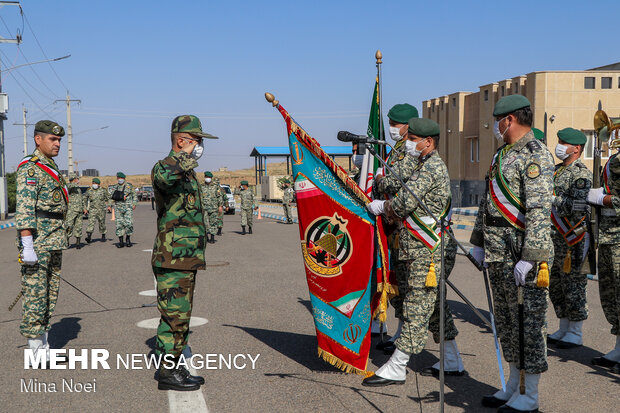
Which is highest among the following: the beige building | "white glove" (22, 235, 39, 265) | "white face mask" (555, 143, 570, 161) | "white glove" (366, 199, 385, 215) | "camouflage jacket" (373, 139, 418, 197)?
the beige building

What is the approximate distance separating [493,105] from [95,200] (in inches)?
1057

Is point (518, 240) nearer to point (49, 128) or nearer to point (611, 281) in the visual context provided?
point (611, 281)

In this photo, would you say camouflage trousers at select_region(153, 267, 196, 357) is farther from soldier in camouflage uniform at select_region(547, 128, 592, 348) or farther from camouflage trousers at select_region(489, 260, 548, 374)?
soldier in camouflage uniform at select_region(547, 128, 592, 348)

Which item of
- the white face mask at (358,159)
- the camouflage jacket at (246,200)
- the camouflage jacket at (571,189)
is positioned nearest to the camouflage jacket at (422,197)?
the white face mask at (358,159)

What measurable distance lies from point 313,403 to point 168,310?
1372 mm

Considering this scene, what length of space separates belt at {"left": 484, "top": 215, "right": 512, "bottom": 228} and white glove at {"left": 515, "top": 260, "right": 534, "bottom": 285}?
316 mm

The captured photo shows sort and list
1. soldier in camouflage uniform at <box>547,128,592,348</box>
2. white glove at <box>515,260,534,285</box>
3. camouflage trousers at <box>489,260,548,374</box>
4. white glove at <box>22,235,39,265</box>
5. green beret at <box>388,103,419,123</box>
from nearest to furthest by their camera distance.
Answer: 1. white glove at <box>515,260,534,285</box>
2. camouflage trousers at <box>489,260,548,374</box>
3. white glove at <box>22,235,39,265</box>
4. green beret at <box>388,103,419,123</box>
5. soldier in camouflage uniform at <box>547,128,592,348</box>

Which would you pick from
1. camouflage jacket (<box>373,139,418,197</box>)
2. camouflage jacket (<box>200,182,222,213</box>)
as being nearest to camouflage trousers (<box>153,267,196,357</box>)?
camouflage jacket (<box>373,139,418,197</box>)

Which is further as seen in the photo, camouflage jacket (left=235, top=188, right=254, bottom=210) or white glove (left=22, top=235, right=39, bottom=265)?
camouflage jacket (left=235, top=188, right=254, bottom=210)

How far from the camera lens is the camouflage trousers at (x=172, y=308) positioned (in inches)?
191

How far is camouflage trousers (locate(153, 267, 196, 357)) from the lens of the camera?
15.9 ft

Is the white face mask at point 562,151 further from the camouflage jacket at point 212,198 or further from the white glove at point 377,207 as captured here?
the camouflage jacket at point 212,198

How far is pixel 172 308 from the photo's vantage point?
4.86m

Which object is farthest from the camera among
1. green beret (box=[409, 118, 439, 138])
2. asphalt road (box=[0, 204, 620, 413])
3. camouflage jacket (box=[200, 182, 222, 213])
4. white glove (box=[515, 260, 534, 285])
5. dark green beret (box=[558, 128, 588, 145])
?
camouflage jacket (box=[200, 182, 222, 213])
